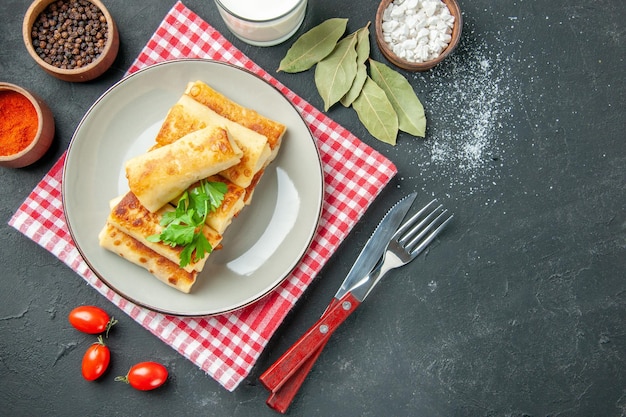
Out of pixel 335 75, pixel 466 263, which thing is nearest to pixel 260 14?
pixel 335 75

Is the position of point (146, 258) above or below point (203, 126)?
below

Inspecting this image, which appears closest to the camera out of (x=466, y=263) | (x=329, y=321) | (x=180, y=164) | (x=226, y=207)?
(x=180, y=164)

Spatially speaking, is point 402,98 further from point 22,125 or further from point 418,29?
point 22,125

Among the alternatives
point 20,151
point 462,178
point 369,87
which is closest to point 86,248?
point 20,151

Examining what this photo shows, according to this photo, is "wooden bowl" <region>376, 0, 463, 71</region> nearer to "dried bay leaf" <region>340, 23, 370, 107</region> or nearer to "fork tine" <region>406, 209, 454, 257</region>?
"dried bay leaf" <region>340, 23, 370, 107</region>

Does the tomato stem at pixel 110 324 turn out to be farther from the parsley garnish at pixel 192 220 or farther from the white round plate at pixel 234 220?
the parsley garnish at pixel 192 220

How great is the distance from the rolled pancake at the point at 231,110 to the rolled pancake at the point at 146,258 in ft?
2.41

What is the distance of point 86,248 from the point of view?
265cm

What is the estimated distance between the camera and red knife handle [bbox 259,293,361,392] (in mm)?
2682

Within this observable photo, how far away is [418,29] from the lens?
9.23 feet

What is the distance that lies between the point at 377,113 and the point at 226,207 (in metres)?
0.92

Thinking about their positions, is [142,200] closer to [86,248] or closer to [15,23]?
[86,248]

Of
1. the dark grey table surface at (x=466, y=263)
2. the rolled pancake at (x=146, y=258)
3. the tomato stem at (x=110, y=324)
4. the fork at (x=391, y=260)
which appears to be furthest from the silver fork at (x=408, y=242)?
the tomato stem at (x=110, y=324)

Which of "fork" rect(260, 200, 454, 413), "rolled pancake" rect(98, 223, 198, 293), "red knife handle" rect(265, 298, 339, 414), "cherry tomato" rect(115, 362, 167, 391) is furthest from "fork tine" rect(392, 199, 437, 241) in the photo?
"cherry tomato" rect(115, 362, 167, 391)
